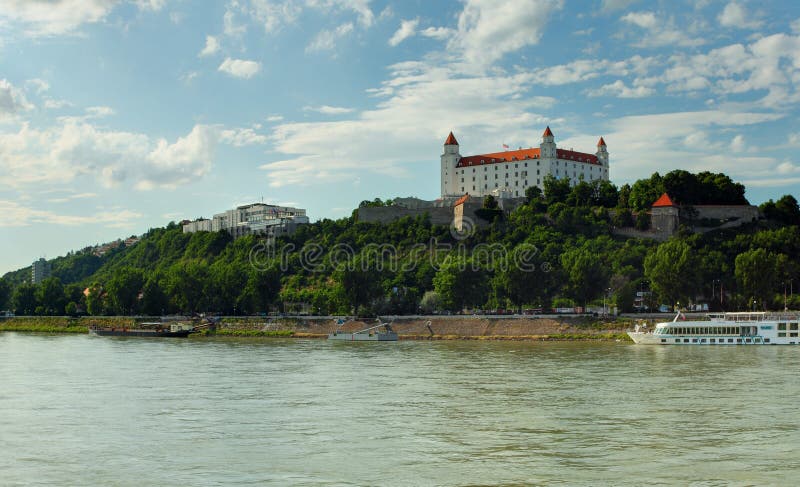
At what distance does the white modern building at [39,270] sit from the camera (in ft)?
592

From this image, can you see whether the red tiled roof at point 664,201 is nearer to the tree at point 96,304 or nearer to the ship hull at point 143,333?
the ship hull at point 143,333

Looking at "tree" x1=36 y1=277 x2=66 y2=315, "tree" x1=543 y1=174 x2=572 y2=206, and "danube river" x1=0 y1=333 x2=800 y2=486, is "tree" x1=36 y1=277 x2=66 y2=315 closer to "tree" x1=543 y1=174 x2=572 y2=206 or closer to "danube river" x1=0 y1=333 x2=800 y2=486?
"tree" x1=543 y1=174 x2=572 y2=206

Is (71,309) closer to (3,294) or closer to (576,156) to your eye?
(3,294)

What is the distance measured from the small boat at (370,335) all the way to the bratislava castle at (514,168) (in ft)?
143

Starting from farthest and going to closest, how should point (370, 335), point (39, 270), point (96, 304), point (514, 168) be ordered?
1. point (39, 270)
2. point (514, 168)
3. point (96, 304)
4. point (370, 335)

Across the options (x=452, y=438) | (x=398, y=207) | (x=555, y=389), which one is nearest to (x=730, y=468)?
(x=452, y=438)

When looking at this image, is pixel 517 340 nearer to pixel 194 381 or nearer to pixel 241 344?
pixel 241 344

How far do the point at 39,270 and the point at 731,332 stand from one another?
163938 millimetres

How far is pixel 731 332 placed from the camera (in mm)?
56000

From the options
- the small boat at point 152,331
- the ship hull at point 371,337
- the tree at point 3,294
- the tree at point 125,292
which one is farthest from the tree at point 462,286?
the tree at point 3,294

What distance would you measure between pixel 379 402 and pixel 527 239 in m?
63.5

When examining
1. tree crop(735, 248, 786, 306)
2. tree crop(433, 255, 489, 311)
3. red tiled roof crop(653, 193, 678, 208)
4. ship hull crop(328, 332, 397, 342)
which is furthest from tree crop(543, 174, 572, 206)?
ship hull crop(328, 332, 397, 342)

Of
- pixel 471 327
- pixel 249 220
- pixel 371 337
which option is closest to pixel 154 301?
pixel 371 337

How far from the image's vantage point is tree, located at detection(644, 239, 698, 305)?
66.2 m
